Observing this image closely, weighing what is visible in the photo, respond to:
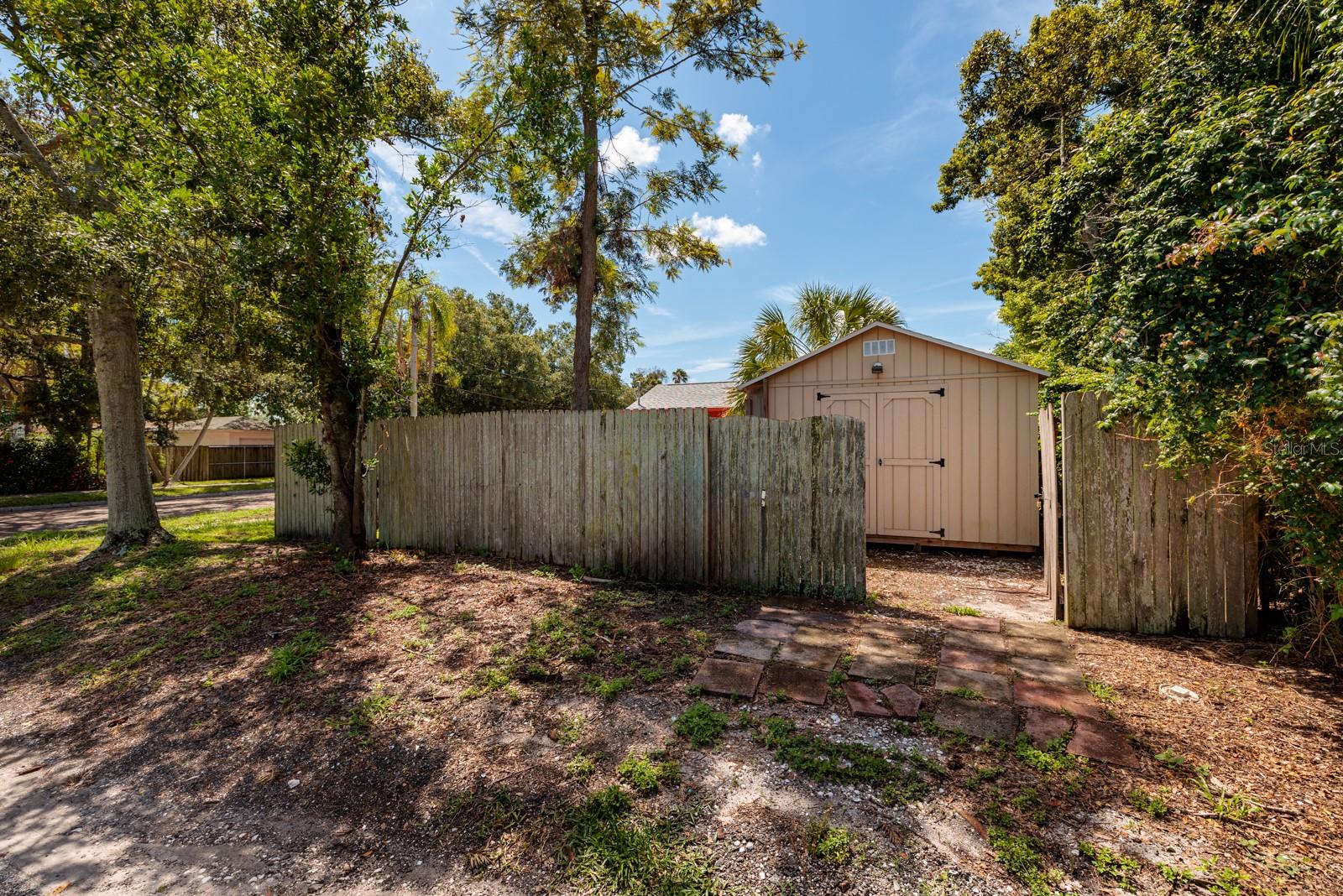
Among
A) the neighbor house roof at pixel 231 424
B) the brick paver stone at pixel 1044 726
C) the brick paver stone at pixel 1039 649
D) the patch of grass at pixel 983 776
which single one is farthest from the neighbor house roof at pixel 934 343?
the neighbor house roof at pixel 231 424

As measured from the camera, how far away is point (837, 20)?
7.76 metres

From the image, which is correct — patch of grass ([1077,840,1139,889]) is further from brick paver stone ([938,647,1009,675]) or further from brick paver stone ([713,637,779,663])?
brick paver stone ([713,637,779,663])

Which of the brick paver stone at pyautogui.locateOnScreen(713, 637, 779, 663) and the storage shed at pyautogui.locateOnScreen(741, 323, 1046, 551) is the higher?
the storage shed at pyautogui.locateOnScreen(741, 323, 1046, 551)

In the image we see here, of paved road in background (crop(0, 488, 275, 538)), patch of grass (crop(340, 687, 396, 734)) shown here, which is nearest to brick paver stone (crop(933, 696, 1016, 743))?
patch of grass (crop(340, 687, 396, 734))

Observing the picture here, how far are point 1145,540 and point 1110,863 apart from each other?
9.36 ft

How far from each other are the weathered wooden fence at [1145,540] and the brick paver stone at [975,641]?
28.2 inches

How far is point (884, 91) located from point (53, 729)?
11.6 m

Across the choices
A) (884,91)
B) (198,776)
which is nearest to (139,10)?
(198,776)

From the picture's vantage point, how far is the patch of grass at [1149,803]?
1.95 m

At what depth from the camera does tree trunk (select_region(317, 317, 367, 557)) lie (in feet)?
19.4

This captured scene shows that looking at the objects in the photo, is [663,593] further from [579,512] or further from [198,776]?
[198,776]

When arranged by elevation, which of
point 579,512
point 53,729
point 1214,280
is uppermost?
point 1214,280

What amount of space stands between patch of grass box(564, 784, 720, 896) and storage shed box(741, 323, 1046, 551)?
21.0ft

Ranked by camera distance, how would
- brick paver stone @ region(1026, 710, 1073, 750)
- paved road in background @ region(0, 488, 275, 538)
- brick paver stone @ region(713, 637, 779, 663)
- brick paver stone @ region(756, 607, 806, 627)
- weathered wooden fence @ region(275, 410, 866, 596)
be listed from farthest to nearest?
paved road in background @ region(0, 488, 275, 538) → weathered wooden fence @ region(275, 410, 866, 596) → brick paver stone @ region(756, 607, 806, 627) → brick paver stone @ region(713, 637, 779, 663) → brick paver stone @ region(1026, 710, 1073, 750)
